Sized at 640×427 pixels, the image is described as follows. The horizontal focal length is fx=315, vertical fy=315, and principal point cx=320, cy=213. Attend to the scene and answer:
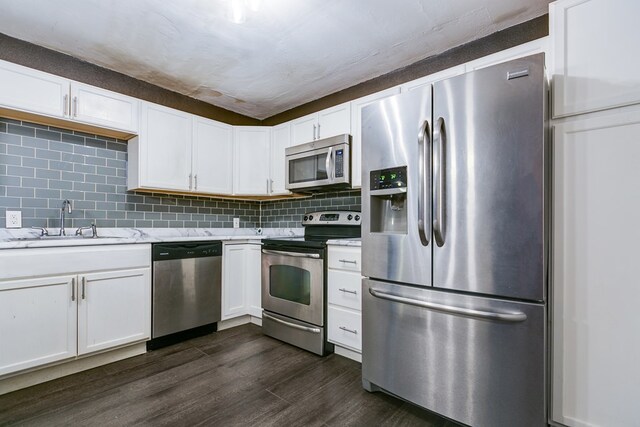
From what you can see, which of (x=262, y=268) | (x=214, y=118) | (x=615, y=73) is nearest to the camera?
(x=615, y=73)

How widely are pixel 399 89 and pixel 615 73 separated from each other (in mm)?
1390

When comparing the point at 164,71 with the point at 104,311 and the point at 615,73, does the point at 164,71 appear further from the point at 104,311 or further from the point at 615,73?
the point at 615,73

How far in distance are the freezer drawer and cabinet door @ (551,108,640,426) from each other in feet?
0.65

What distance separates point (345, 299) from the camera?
89.6 inches

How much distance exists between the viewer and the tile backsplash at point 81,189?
2.32 meters

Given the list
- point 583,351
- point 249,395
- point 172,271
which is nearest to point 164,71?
point 172,271

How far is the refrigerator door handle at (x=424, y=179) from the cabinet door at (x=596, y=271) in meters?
0.55

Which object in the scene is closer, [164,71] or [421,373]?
[421,373]

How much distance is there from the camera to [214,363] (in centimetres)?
225

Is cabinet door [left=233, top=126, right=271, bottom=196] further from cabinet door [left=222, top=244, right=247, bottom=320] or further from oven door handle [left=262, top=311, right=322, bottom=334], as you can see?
oven door handle [left=262, top=311, right=322, bottom=334]

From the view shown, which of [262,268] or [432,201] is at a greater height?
[432,201]

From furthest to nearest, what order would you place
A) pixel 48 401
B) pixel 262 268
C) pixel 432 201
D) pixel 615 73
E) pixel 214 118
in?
pixel 214 118 < pixel 262 268 < pixel 48 401 < pixel 432 201 < pixel 615 73

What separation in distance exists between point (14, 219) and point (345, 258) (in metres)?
2.41

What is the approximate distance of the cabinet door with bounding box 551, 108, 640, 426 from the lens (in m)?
1.26
